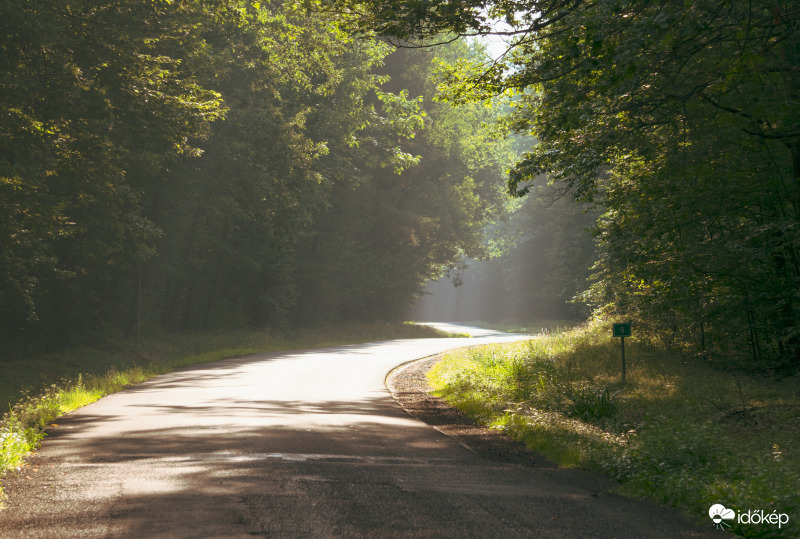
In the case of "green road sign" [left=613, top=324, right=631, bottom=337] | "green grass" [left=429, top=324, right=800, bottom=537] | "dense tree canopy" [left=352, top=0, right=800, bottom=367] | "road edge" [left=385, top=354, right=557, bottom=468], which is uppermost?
"dense tree canopy" [left=352, top=0, right=800, bottom=367]

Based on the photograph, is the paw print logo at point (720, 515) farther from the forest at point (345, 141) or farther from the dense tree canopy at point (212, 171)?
the dense tree canopy at point (212, 171)

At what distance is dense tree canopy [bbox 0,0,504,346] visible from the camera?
53.5ft

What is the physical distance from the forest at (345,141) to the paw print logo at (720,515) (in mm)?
5662

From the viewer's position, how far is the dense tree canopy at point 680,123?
9.98 m

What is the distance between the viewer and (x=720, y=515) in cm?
619

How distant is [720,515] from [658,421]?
461cm

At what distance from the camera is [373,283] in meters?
49.1

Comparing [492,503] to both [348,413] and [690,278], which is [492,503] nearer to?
[348,413]

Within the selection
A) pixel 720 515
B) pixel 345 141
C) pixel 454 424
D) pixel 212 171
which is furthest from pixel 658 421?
pixel 345 141

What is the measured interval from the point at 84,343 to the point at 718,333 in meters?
23.2

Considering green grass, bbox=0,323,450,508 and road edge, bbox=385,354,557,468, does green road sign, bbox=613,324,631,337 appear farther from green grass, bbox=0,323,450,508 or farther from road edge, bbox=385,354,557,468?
green grass, bbox=0,323,450,508

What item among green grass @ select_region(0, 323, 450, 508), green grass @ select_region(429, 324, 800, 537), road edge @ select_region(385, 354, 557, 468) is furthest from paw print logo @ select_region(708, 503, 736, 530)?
green grass @ select_region(0, 323, 450, 508)

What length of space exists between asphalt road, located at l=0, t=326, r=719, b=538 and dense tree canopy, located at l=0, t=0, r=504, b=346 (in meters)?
6.80

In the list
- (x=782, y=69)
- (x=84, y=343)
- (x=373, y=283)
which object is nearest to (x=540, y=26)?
(x=782, y=69)
